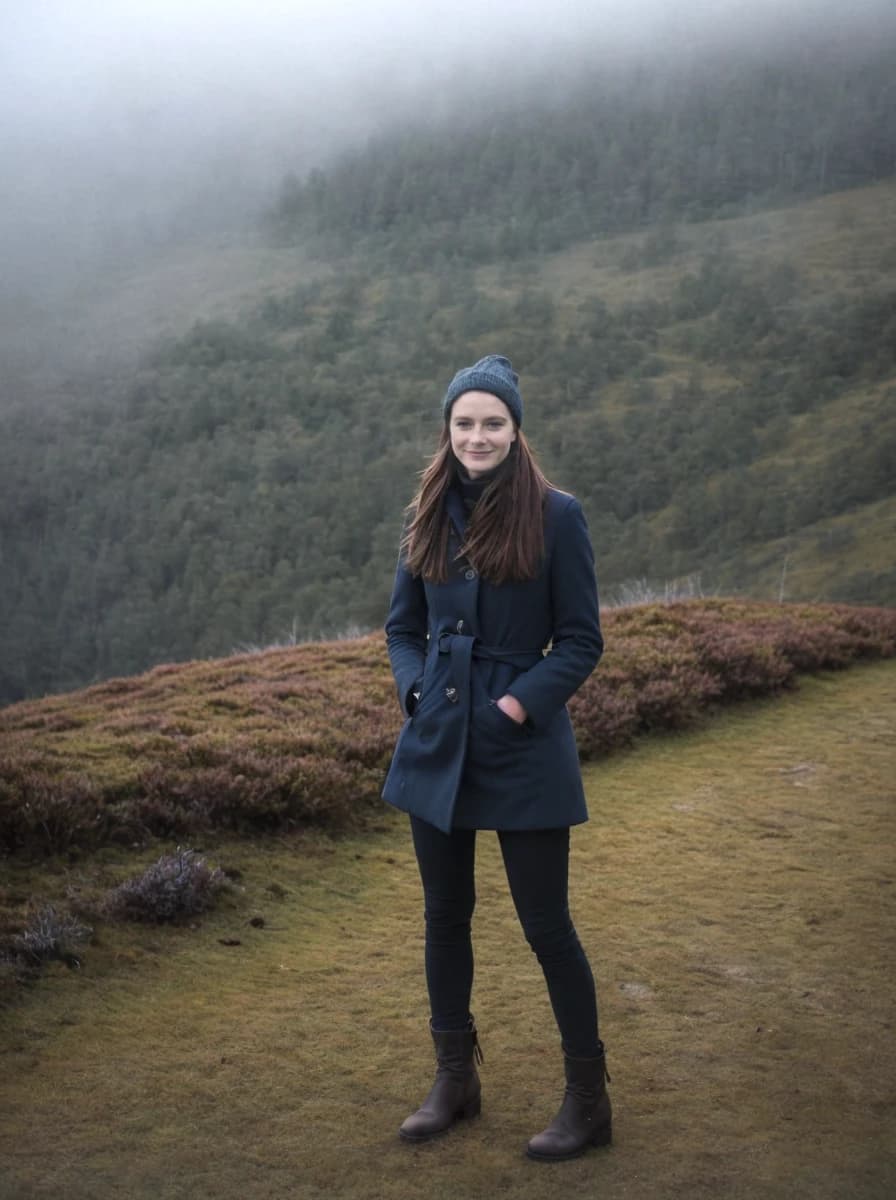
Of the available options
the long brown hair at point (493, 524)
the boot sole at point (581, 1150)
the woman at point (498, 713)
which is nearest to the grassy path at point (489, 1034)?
the boot sole at point (581, 1150)

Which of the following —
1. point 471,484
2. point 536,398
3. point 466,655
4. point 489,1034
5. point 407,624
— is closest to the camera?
point 466,655

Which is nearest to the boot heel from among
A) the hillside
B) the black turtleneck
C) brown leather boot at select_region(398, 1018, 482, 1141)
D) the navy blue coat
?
brown leather boot at select_region(398, 1018, 482, 1141)

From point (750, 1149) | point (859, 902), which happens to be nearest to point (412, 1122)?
point (750, 1149)

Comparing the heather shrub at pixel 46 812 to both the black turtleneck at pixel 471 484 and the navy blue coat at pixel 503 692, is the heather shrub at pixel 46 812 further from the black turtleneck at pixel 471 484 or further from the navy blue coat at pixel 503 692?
the black turtleneck at pixel 471 484

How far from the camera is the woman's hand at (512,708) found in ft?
10.5

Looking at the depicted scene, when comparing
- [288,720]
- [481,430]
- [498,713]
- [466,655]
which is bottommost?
[288,720]

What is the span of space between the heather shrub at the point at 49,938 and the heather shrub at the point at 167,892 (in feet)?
0.80

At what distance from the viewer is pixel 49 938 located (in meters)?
4.65

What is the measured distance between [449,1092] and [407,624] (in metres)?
1.44

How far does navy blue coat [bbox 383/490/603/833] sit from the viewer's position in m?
3.25

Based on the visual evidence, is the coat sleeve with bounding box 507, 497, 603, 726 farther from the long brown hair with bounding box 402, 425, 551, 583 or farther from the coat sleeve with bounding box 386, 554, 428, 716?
the coat sleeve with bounding box 386, 554, 428, 716

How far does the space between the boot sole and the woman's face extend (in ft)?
6.53

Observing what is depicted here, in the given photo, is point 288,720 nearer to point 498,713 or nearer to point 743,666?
point 743,666

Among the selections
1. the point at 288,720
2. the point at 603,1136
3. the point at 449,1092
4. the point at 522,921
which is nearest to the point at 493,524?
the point at 522,921
